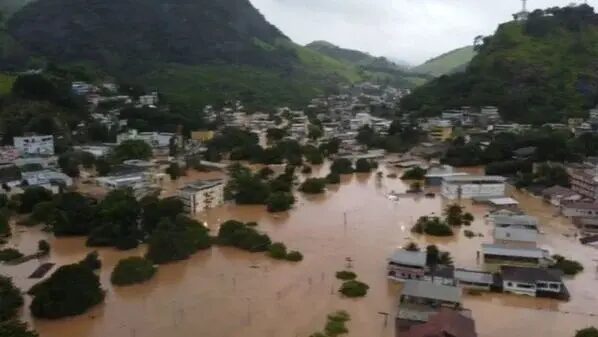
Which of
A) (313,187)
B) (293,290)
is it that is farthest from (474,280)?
(313,187)

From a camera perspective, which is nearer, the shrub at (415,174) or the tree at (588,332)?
the tree at (588,332)

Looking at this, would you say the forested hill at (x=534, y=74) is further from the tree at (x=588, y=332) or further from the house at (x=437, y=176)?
the tree at (x=588, y=332)

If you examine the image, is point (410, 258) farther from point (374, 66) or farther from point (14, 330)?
point (374, 66)

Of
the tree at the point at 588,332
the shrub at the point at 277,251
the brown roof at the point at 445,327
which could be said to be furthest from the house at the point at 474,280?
the shrub at the point at 277,251

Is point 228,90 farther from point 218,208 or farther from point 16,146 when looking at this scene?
point 218,208

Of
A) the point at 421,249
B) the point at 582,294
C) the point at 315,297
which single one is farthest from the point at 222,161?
the point at 582,294

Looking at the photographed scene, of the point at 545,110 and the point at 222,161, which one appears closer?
the point at 222,161

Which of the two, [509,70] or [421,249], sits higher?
[509,70]
